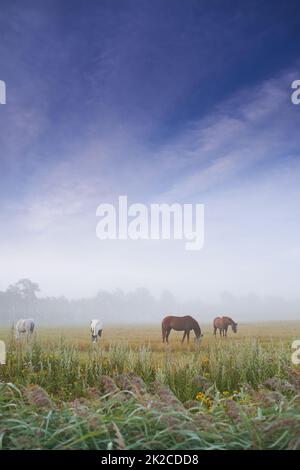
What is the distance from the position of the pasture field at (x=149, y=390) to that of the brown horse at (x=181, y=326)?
0.43ft

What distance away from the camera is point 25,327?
6715 mm

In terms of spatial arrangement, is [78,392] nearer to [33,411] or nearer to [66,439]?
[33,411]

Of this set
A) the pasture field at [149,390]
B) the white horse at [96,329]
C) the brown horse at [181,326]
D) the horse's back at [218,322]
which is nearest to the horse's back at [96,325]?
the white horse at [96,329]

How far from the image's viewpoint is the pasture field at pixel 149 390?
11.2 feet

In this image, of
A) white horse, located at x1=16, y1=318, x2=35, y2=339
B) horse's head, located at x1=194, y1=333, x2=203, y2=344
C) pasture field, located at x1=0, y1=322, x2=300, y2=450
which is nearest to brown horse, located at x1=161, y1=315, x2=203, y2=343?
horse's head, located at x1=194, y1=333, x2=203, y2=344

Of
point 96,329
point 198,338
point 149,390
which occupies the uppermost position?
point 96,329

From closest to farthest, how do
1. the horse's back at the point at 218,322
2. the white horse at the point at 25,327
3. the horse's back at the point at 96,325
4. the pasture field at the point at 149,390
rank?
the pasture field at the point at 149,390 < the horse's back at the point at 96,325 < the white horse at the point at 25,327 < the horse's back at the point at 218,322

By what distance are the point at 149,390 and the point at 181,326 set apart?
1.37 metres

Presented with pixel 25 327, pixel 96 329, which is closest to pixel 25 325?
pixel 25 327

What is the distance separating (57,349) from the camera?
6461 millimetres

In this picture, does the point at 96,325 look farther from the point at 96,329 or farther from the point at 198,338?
the point at 198,338

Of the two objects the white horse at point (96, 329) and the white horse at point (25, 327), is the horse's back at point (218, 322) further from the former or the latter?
the white horse at point (25, 327)

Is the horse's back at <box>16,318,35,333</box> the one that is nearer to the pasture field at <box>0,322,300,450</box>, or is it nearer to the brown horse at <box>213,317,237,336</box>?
the pasture field at <box>0,322,300,450</box>
